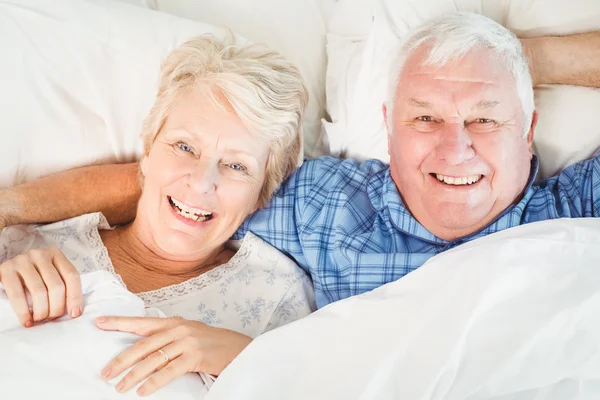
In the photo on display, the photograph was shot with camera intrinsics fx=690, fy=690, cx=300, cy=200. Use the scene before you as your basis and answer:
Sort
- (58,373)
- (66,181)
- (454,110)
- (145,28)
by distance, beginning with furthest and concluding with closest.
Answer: (145,28), (66,181), (454,110), (58,373)

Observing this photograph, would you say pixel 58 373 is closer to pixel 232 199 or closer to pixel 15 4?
pixel 232 199

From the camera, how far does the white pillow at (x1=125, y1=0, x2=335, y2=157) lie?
2.11m

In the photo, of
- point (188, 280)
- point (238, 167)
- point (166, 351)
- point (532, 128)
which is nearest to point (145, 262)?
point (188, 280)

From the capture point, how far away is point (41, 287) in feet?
4.42

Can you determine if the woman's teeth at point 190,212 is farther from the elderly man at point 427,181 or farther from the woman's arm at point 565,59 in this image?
the woman's arm at point 565,59

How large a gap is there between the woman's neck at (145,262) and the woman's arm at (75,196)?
0.08 meters

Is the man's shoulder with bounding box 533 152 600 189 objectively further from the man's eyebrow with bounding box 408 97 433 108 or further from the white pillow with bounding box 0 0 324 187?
the white pillow with bounding box 0 0 324 187

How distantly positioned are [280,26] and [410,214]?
0.76 metres

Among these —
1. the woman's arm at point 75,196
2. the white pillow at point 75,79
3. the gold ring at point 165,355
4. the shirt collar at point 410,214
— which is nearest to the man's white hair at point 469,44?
the shirt collar at point 410,214

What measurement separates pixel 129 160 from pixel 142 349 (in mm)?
744

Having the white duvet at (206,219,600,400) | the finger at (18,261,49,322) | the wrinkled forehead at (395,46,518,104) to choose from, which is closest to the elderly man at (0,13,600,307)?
the wrinkled forehead at (395,46,518,104)

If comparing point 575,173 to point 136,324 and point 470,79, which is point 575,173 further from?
point 136,324

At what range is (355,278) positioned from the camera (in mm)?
→ 1733

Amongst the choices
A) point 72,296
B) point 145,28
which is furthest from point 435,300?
point 145,28
